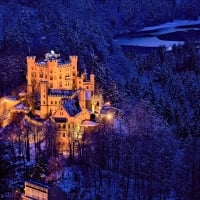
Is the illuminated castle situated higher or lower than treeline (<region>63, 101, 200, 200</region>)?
higher

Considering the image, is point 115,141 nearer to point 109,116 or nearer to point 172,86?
point 109,116

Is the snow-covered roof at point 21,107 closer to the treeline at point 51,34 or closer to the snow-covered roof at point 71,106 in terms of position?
the snow-covered roof at point 71,106

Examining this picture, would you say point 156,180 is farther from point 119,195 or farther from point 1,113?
point 1,113

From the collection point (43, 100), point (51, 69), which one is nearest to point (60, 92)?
point (43, 100)

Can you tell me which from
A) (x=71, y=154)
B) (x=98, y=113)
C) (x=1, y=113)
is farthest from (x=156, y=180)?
(x=1, y=113)

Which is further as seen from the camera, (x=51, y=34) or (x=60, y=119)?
(x=51, y=34)

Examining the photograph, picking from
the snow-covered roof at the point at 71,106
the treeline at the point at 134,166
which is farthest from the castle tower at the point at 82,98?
the treeline at the point at 134,166

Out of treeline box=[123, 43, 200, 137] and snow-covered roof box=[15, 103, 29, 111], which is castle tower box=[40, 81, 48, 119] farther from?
treeline box=[123, 43, 200, 137]

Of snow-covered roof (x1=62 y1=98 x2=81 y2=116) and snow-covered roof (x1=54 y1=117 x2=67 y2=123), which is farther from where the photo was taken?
snow-covered roof (x1=62 y1=98 x2=81 y2=116)

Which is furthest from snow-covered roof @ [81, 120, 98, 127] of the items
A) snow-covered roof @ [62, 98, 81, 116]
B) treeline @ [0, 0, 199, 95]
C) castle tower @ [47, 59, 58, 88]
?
treeline @ [0, 0, 199, 95]
